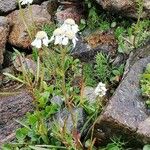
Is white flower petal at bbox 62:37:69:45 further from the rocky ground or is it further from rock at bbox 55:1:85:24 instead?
rock at bbox 55:1:85:24

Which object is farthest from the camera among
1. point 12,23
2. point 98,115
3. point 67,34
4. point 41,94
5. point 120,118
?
point 12,23

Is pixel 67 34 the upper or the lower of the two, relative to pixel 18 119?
upper

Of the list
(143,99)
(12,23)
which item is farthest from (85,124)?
(12,23)

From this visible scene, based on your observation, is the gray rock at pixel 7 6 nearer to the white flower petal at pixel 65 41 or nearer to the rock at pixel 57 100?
the rock at pixel 57 100

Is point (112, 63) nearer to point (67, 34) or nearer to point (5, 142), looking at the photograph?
point (5, 142)

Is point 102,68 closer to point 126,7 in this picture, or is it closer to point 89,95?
point 89,95

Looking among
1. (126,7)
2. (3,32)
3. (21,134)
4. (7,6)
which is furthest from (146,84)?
(7,6)

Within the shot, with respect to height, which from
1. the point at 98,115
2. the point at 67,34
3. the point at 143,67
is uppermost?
the point at 67,34
